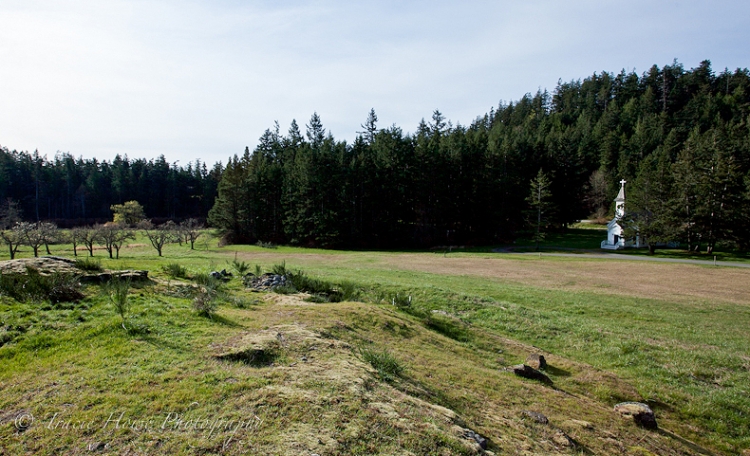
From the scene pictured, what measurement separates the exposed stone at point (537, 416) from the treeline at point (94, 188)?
316 ft

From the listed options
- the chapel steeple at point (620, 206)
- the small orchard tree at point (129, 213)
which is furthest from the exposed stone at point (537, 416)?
the small orchard tree at point (129, 213)

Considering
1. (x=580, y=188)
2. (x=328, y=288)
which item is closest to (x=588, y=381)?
(x=328, y=288)

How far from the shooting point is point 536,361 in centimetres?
903

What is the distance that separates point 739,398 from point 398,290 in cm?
1108

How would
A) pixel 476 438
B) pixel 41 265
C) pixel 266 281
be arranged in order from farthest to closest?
pixel 266 281 → pixel 41 265 → pixel 476 438

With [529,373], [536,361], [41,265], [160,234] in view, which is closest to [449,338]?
[536,361]

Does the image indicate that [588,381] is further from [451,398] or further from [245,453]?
[245,453]

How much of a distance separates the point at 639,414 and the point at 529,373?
1.97 m

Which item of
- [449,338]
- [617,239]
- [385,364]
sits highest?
[617,239]

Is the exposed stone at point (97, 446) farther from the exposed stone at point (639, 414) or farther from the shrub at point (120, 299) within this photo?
the exposed stone at point (639, 414)

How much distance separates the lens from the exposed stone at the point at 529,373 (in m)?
8.04

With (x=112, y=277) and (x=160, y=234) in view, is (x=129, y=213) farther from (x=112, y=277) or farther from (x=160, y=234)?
(x=112, y=277)

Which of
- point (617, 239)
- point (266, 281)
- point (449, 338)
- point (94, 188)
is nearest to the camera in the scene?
point (449, 338)

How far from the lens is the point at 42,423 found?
3.90 metres
